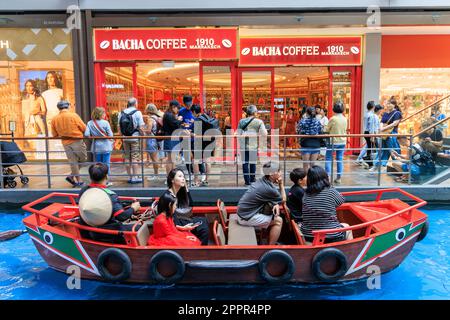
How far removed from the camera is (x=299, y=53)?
1182 centimetres

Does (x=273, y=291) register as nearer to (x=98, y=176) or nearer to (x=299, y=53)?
(x=98, y=176)

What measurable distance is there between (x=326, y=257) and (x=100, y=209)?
273cm

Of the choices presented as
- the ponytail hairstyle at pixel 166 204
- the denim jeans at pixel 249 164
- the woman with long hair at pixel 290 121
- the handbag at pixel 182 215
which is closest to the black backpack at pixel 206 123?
the denim jeans at pixel 249 164

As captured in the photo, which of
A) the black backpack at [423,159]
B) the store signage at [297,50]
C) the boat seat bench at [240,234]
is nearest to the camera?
the boat seat bench at [240,234]

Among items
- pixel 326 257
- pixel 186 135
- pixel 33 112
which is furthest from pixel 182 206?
pixel 33 112

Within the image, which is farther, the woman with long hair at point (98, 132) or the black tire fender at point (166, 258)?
the woman with long hair at point (98, 132)

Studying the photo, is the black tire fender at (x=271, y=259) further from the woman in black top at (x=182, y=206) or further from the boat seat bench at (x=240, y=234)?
the woman in black top at (x=182, y=206)

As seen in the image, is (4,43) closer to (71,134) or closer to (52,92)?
(52,92)

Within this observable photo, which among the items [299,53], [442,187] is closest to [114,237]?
[442,187]

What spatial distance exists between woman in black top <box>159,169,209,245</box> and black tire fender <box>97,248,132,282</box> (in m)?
0.87

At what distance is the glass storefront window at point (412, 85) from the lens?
40.7ft

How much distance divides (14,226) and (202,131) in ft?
13.6

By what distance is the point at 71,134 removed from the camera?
8234 mm

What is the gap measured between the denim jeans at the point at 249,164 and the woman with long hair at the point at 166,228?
338cm
